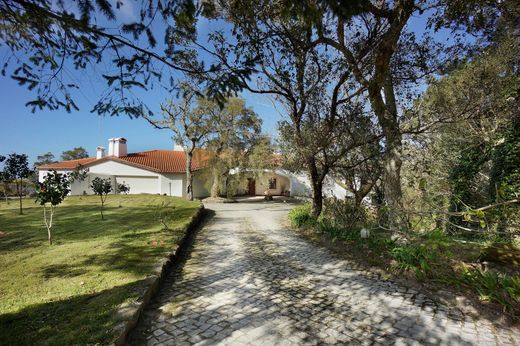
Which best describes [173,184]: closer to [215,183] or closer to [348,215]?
[215,183]

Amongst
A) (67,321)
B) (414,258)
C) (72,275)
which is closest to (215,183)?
(72,275)

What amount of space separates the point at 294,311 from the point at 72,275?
13.8 feet

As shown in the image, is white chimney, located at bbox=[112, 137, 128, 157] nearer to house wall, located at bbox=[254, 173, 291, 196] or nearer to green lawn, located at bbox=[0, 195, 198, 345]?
house wall, located at bbox=[254, 173, 291, 196]

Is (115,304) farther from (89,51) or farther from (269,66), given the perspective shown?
(269,66)

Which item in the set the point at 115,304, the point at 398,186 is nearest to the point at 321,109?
the point at 398,186

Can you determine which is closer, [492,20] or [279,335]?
[279,335]

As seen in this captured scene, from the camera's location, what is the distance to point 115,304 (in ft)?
13.8

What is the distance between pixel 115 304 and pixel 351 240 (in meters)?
5.96

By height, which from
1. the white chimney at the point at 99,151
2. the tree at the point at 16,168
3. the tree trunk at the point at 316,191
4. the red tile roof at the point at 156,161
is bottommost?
the tree trunk at the point at 316,191

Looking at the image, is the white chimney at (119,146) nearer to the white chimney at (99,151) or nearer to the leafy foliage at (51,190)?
the white chimney at (99,151)

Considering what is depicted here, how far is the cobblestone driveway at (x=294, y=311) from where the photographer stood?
364cm

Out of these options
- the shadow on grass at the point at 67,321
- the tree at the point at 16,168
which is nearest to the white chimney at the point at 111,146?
the tree at the point at 16,168

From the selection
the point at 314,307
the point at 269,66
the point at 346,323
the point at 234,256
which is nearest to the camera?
the point at 346,323

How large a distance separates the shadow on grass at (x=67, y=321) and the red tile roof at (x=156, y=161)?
22400 millimetres
